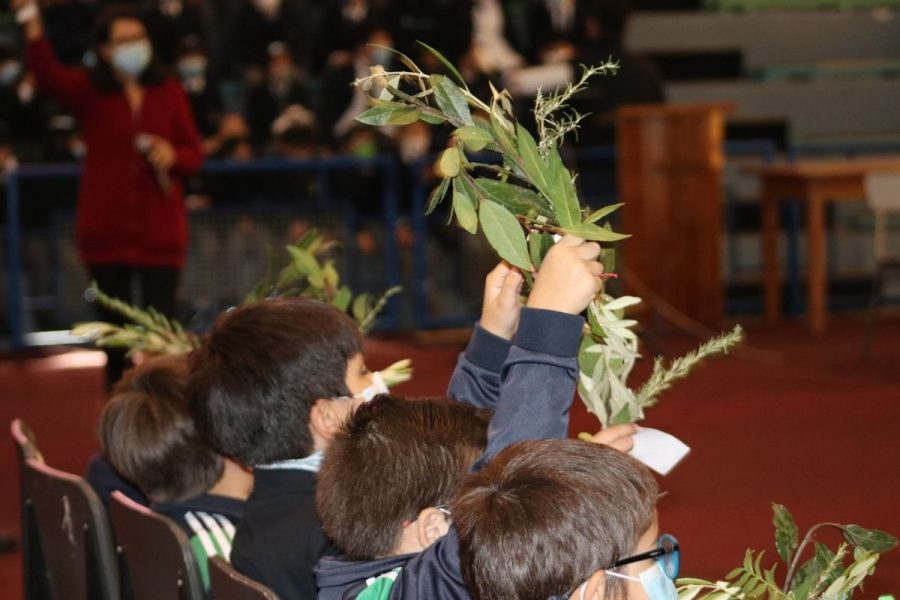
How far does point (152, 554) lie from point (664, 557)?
897mm

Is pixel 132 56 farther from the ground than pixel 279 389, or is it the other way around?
pixel 132 56

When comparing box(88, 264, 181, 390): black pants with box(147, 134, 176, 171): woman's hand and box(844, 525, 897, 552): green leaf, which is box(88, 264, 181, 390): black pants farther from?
box(844, 525, 897, 552): green leaf

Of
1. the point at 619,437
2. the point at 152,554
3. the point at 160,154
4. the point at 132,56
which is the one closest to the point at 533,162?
the point at 619,437

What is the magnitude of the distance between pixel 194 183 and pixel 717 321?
308 centimetres

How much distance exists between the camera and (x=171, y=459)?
258 centimetres

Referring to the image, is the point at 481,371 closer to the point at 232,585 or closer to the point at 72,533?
the point at 232,585

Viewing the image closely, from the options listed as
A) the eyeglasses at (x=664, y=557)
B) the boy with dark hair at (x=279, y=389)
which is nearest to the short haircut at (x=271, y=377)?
the boy with dark hair at (x=279, y=389)

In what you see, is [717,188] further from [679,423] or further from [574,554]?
[574,554]

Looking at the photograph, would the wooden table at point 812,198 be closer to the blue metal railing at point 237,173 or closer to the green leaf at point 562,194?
the blue metal railing at point 237,173

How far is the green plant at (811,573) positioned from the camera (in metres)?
1.57

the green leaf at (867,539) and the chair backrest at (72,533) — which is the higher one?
the green leaf at (867,539)

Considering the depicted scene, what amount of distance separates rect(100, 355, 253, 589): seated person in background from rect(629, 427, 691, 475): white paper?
3.08ft

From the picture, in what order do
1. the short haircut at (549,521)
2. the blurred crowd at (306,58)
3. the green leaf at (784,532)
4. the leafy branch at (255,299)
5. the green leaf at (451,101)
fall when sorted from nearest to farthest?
the short haircut at (549,521) → the green leaf at (784,532) → the green leaf at (451,101) → the leafy branch at (255,299) → the blurred crowd at (306,58)

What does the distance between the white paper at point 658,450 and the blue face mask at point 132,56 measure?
12.1ft
